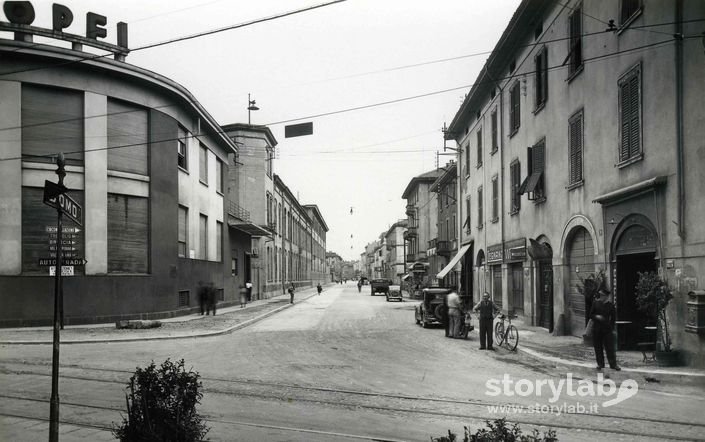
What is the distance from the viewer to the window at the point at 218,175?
3241cm

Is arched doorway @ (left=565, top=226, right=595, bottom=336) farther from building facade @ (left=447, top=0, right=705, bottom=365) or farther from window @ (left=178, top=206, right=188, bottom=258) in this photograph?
window @ (left=178, top=206, right=188, bottom=258)

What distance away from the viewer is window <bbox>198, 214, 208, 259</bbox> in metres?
28.5

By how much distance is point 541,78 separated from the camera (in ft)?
64.4

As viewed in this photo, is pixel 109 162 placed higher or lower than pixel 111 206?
higher

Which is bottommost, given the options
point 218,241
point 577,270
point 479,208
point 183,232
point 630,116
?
point 577,270

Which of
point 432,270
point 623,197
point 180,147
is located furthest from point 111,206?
point 432,270

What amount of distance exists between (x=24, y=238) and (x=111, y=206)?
3124 mm

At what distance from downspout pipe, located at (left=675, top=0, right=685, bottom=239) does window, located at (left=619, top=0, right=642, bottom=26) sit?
5.14 ft

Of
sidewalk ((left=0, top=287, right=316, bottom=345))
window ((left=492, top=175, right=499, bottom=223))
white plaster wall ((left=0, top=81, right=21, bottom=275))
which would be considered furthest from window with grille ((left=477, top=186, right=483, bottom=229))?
white plaster wall ((left=0, top=81, right=21, bottom=275))

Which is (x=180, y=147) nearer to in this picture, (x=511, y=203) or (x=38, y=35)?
(x=38, y=35)

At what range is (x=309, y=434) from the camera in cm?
668

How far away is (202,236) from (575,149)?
19.3 metres

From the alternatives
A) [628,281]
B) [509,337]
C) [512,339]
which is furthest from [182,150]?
[628,281]

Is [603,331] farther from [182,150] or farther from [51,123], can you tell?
[182,150]
